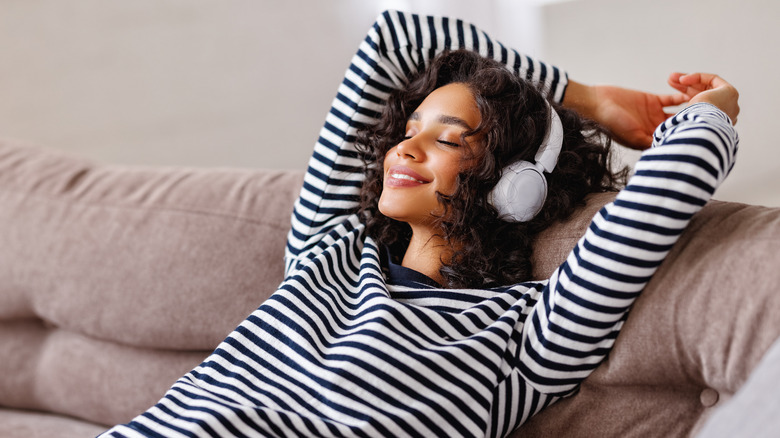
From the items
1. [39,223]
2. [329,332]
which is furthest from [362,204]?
[39,223]

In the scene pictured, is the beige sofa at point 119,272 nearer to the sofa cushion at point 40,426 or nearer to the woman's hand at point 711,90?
the sofa cushion at point 40,426

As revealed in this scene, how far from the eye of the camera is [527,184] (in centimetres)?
92

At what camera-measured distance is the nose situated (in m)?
0.96

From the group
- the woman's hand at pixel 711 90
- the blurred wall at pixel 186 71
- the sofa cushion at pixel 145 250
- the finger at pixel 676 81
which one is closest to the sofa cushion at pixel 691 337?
the woman's hand at pixel 711 90

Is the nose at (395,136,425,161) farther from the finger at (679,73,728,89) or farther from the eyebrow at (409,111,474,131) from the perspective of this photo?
the finger at (679,73,728,89)

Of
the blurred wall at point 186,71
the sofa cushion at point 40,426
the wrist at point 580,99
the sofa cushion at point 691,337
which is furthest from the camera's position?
the blurred wall at point 186,71

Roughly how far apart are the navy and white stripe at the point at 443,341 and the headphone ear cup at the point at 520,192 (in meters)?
0.11

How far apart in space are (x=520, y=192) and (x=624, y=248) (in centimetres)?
20

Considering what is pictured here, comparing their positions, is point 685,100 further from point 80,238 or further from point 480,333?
point 80,238

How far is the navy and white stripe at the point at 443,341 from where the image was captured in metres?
0.75

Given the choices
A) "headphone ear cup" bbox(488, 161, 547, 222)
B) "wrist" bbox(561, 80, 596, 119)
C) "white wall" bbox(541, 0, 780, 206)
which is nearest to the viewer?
"headphone ear cup" bbox(488, 161, 547, 222)

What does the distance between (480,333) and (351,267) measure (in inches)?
11.4

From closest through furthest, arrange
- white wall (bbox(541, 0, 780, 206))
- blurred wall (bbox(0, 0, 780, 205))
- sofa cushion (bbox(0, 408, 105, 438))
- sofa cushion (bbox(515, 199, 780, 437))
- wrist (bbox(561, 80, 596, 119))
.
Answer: sofa cushion (bbox(515, 199, 780, 437)) < wrist (bbox(561, 80, 596, 119)) < sofa cushion (bbox(0, 408, 105, 438)) < white wall (bbox(541, 0, 780, 206)) < blurred wall (bbox(0, 0, 780, 205))

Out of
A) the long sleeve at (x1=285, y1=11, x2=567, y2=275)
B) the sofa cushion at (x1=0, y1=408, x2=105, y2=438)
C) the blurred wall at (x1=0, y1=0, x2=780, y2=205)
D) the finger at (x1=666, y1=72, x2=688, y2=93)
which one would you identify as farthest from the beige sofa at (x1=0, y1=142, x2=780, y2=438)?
the blurred wall at (x1=0, y1=0, x2=780, y2=205)
